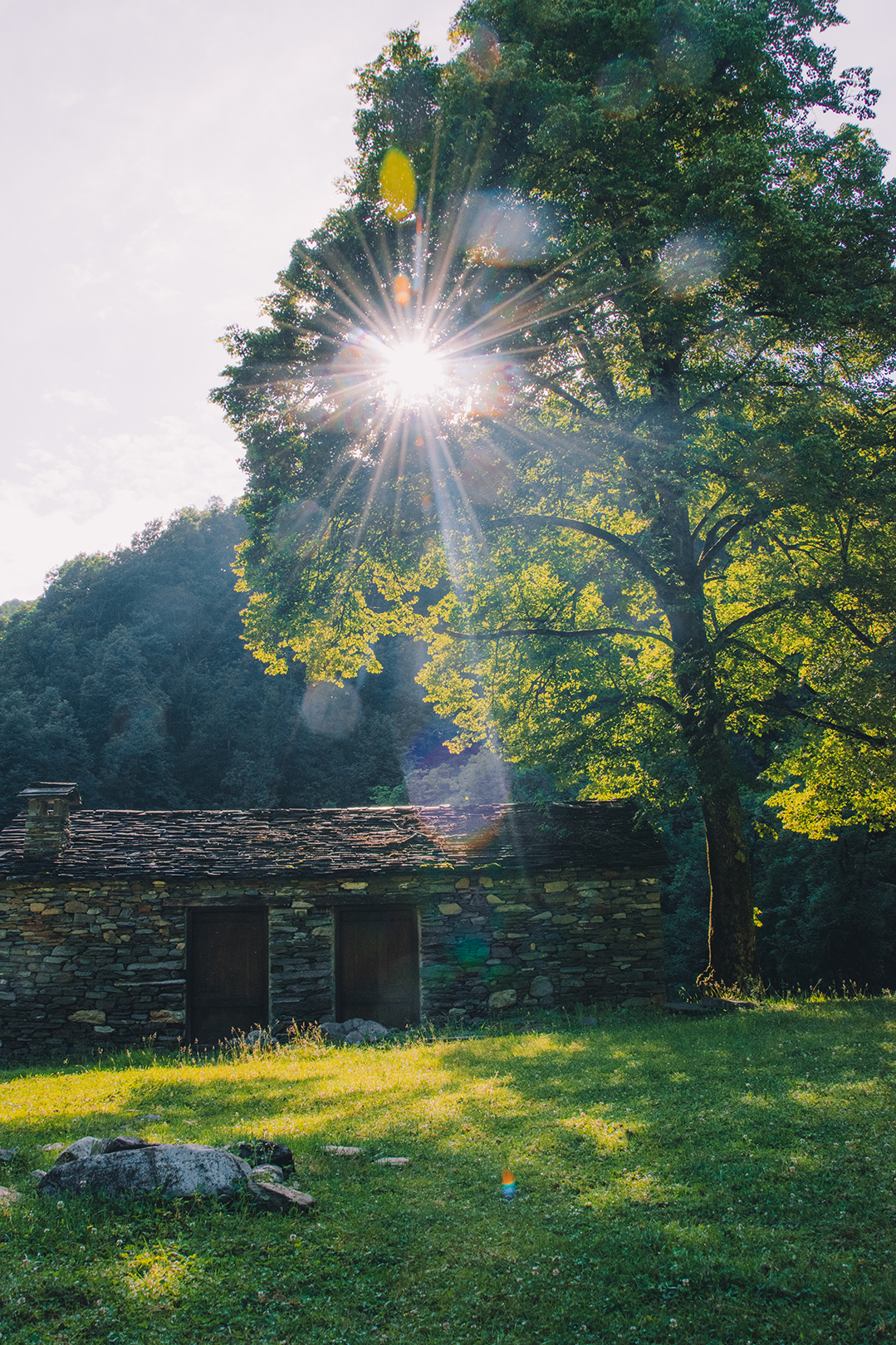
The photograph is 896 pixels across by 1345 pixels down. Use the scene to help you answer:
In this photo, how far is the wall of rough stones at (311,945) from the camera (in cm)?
1484

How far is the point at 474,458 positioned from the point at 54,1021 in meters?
12.2

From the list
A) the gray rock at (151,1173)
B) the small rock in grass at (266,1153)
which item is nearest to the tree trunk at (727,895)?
the small rock in grass at (266,1153)

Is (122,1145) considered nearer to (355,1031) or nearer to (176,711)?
(355,1031)

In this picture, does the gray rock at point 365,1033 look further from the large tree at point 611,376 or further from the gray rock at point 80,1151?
the gray rock at point 80,1151

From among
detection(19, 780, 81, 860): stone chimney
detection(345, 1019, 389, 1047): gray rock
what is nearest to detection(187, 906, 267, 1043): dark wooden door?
detection(345, 1019, 389, 1047): gray rock

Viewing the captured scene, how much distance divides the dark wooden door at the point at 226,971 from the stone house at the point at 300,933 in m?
0.03

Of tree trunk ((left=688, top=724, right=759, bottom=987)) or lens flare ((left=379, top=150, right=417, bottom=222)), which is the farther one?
tree trunk ((left=688, top=724, right=759, bottom=987))

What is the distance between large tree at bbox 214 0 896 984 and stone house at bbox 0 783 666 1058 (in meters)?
1.89

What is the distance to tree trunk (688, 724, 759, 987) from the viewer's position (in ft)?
47.0

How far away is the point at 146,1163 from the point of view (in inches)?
205

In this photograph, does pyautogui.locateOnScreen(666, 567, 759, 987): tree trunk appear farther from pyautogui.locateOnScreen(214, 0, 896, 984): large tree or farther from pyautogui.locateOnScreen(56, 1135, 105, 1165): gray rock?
pyautogui.locateOnScreen(56, 1135, 105, 1165): gray rock

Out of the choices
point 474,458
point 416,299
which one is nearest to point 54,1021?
point 474,458

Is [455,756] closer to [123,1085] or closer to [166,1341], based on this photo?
[123,1085]

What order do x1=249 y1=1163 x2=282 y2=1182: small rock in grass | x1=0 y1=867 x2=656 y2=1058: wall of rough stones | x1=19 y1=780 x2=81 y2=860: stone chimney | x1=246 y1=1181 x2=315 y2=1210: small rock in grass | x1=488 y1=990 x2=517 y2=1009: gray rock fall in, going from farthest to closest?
x1=19 y1=780 x2=81 y2=860: stone chimney < x1=488 y1=990 x2=517 y2=1009: gray rock < x1=0 y1=867 x2=656 y2=1058: wall of rough stones < x1=249 y1=1163 x2=282 y2=1182: small rock in grass < x1=246 y1=1181 x2=315 y2=1210: small rock in grass
